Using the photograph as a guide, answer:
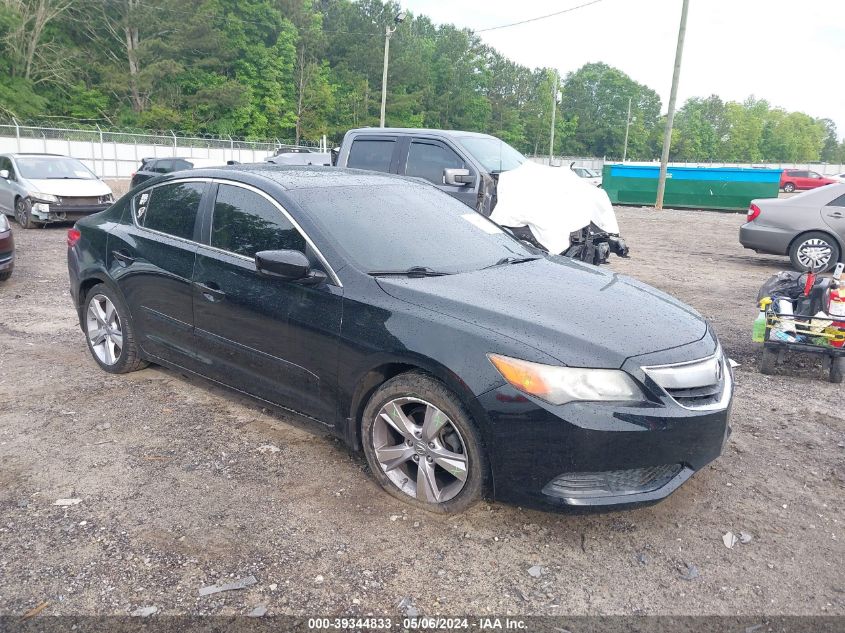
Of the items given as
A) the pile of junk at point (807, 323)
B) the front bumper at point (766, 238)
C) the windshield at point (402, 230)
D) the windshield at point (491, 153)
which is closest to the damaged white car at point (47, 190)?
the windshield at point (491, 153)

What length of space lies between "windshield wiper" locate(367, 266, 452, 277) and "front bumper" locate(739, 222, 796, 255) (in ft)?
29.9

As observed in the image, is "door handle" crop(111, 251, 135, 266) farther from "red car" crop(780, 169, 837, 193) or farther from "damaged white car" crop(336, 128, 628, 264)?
"red car" crop(780, 169, 837, 193)

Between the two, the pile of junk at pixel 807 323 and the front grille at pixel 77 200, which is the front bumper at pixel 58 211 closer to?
the front grille at pixel 77 200

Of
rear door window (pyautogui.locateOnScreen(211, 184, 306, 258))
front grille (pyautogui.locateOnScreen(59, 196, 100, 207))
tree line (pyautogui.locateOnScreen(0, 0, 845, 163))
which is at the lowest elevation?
front grille (pyautogui.locateOnScreen(59, 196, 100, 207))

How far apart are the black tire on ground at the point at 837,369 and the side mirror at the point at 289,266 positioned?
4183mm

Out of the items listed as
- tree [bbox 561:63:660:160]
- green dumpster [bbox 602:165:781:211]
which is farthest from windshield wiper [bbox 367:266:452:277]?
tree [bbox 561:63:660:160]

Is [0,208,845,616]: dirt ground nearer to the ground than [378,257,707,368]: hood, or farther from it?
nearer to the ground

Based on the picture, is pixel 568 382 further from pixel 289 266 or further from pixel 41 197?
pixel 41 197

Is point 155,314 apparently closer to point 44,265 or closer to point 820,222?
point 44,265

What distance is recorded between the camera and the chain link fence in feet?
90.0

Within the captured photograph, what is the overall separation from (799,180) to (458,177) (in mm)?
34555

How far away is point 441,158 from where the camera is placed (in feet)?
28.9

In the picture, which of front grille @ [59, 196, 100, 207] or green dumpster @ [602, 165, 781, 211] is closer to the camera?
front grille @ [59, 196, 100, 207]

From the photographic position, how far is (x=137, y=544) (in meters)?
3.16
